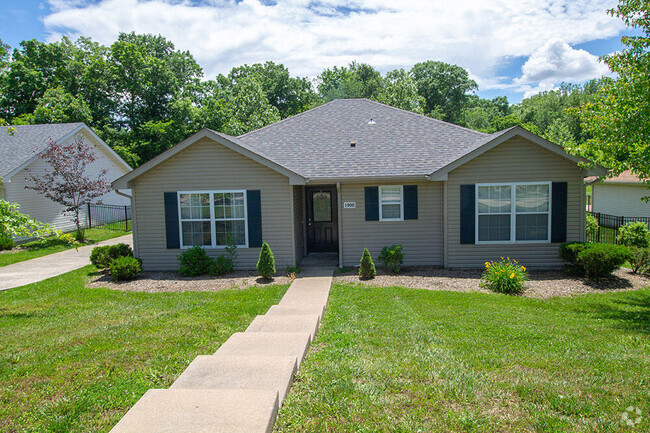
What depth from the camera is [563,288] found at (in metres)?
10.4

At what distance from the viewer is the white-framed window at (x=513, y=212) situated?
478 inches

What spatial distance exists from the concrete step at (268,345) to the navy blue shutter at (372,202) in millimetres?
7225

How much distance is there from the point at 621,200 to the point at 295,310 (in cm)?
2467

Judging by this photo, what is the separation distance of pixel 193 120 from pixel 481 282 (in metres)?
30.0

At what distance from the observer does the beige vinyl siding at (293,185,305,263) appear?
13.0m

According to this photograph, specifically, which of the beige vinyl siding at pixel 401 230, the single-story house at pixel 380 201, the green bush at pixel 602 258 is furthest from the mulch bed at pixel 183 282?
the green bush at pixel 602 258

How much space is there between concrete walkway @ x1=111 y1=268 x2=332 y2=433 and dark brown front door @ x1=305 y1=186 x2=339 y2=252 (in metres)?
8.10

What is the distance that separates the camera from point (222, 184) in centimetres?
1244

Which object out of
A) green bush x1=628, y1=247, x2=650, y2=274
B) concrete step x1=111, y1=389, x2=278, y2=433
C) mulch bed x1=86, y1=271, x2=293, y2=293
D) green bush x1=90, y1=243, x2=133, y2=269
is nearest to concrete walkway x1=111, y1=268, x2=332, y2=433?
concrete step x1=111, y1=389, x2=278, y2=433

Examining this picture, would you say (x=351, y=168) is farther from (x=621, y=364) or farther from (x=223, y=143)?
(x=621, y=364)

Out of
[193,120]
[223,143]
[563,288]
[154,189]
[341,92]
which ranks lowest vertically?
[563,288]

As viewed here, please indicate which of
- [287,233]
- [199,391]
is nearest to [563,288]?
[287,233]

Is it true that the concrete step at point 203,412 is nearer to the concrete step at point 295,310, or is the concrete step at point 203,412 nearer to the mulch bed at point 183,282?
the concrete step at point 295,310

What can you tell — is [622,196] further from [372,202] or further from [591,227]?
[372,202]
